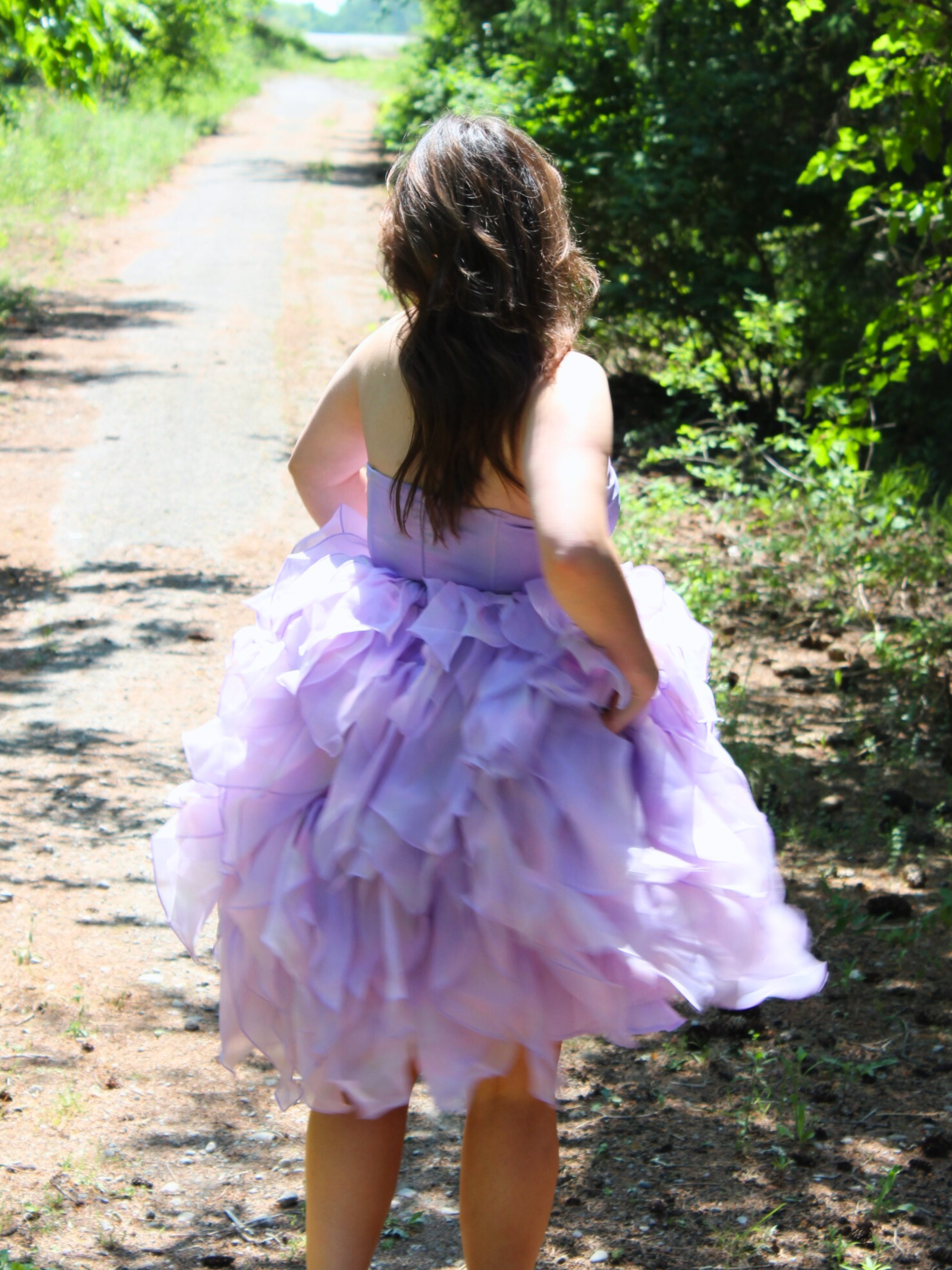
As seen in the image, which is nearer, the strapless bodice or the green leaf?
the strapless bodice

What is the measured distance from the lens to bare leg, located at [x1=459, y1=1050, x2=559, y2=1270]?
193 cm

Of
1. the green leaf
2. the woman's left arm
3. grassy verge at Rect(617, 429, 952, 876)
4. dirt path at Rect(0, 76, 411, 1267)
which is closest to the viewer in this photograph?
the woman's left arm

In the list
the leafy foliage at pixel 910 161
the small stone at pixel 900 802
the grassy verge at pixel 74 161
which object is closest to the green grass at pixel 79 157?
the grassy verge at pixel 74 161

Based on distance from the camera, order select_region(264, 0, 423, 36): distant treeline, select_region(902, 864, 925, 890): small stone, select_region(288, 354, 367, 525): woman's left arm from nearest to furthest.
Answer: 1. select_region(288, 354, 367, 525): woman's left arm
2. select_region(902, 864, 925, 890): small stone
3. select_region(264, 0, 423, 36): distant treeline

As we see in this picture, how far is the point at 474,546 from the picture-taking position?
6.40 ft

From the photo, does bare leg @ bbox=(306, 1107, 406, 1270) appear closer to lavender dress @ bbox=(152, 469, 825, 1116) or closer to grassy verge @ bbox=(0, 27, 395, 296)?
lavender dress @ bbox=(152, 469, 825, 1116)

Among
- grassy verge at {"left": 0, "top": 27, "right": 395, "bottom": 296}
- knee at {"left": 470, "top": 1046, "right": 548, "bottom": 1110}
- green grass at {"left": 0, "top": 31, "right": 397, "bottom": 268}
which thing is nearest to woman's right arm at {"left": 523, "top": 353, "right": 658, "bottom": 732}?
knee at {"left": 470, "top": 1046, "right": 548, "bottom": 1110}

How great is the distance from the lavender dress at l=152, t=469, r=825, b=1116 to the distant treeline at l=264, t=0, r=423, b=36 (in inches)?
916

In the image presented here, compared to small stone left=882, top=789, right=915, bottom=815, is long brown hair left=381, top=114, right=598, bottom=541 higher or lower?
higher

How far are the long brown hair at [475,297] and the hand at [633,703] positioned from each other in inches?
13.7

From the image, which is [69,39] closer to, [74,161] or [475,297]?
[475,297]

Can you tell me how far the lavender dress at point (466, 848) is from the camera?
177 centimetres

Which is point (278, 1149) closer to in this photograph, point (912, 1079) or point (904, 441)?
point (912, 1079)

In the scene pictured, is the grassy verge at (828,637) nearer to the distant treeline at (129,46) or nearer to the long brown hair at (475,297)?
the long brown hair at (475,297)
